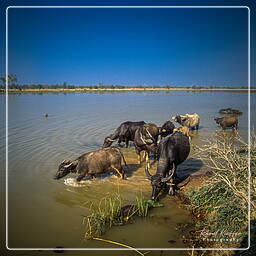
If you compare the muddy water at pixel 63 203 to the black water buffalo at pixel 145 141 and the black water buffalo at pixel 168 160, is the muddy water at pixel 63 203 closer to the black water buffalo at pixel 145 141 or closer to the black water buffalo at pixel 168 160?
the black water buffalo at pixel 168 160

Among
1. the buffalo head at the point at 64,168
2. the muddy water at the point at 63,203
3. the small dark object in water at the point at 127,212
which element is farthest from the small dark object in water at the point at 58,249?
the buffalo head at the point at 64,168

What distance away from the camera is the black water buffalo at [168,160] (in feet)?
16.4

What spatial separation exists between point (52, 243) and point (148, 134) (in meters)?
4.95

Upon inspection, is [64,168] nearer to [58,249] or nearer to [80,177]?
[80,177]

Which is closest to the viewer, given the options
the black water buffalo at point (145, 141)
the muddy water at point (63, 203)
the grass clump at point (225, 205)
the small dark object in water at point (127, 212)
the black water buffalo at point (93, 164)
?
the grass clump at point (225, 205)

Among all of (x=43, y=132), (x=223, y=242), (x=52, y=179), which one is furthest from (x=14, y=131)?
(x=223, y=242)

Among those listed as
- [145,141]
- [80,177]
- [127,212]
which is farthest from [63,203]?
[145,141]

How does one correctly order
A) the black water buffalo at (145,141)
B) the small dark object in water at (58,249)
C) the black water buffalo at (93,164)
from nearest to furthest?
the small dark object in water at (58,249) → the black water buffalo at (93,164) → the black water buffalo at (145,141)

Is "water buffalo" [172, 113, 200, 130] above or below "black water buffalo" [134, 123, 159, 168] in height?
above

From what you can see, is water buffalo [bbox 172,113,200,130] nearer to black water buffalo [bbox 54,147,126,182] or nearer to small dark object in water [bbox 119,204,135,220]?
black water buffalo [bbox 54,147,126,182]

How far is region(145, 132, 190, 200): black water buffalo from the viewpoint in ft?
16.4

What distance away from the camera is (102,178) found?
659cm

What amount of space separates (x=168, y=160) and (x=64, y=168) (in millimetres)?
2617

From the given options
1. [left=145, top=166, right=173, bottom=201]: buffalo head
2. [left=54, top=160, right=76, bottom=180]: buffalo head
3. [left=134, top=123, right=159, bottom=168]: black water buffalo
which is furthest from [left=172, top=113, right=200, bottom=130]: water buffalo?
[left=145, top=166, right=173, bottom=201]: buffalo head
